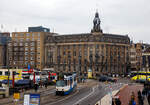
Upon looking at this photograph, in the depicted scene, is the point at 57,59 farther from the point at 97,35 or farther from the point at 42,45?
the point at 97,35

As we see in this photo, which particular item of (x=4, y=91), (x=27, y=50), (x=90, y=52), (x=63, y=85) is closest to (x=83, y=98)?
(x=63, y=85)

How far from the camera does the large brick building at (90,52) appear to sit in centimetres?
11894

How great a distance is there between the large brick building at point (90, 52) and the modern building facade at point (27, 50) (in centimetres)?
311

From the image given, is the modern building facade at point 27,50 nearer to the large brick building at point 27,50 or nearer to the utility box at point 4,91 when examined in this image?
the large brick building at point 27,50

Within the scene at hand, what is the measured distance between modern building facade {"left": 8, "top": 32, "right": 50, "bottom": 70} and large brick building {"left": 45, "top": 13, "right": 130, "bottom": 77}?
3111 millimetres

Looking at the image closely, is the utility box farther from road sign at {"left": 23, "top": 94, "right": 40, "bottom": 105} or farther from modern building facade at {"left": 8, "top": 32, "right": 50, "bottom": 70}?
modern building facade at {"left": 8, "top": 32, "right": 50, "bottom": 70}

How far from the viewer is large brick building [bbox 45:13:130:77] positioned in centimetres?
11894

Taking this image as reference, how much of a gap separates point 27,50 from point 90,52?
30.5 meters

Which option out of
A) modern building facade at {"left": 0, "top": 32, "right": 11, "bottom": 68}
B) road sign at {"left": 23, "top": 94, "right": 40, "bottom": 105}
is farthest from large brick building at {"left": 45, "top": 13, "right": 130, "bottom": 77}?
road sign at {"left": 23, "top": 94, "right": 40, "bottom": 105}

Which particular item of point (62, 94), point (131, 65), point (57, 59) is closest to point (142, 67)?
point (131, 65)

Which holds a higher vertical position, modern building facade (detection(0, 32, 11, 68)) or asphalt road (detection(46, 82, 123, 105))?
modern building facade (detection(0, 32, 11, 68))

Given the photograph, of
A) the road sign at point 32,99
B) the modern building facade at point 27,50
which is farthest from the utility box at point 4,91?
the modern building facade at point 27,50

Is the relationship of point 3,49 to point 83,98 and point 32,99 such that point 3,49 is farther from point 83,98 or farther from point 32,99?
point 32,99

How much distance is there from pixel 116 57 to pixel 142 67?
17.6 meters
